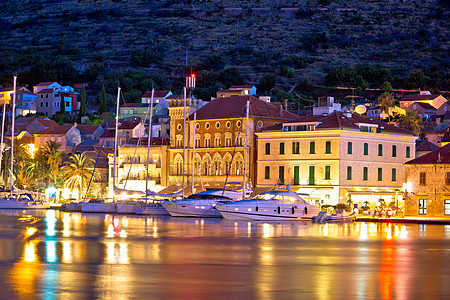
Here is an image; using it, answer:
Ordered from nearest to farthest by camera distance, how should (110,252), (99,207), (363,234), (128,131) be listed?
(110,252), (363,234), (99,207), (128,131)

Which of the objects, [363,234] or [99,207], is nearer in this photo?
[363,234]

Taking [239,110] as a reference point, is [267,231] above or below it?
below

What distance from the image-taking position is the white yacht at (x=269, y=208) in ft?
223

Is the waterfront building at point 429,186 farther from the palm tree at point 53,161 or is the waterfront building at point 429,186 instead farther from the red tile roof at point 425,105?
the red tile roof at point 425,105

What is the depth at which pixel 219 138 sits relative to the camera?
97.7m

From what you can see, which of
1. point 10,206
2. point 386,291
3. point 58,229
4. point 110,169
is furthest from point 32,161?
point 386,291

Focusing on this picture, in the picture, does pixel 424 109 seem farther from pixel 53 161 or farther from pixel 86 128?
pixel 53 161

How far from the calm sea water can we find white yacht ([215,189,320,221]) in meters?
14.3

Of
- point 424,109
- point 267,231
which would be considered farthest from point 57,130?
point 267,231

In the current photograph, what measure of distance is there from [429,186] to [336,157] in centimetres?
1164

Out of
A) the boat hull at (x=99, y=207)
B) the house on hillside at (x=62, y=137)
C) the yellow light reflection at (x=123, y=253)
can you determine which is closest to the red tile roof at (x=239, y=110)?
the boat hull at (x=99, y=207)

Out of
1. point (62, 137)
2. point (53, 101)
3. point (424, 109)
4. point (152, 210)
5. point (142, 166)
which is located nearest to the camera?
point (152, 210)

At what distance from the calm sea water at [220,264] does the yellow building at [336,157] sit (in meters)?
30.3

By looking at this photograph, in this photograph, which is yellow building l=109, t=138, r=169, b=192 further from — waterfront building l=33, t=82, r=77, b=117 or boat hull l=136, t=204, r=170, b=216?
waterfront building l=33, t=82, r=77, b=117
